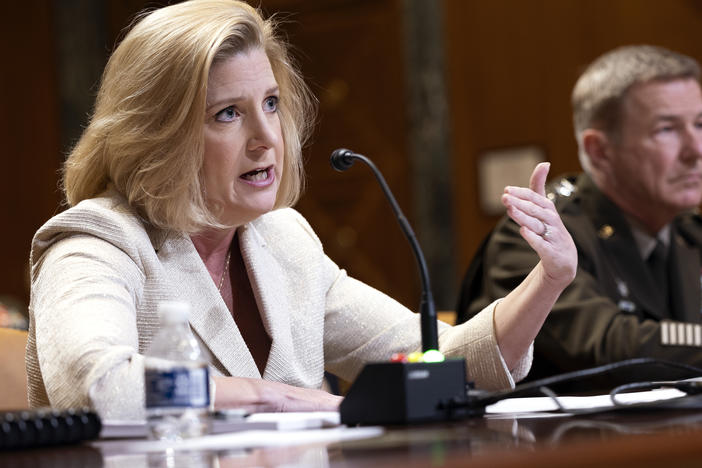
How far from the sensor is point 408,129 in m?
6.62

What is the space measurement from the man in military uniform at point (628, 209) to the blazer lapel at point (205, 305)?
1262 mm

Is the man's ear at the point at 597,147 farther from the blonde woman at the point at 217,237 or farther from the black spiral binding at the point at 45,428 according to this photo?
the black spiral binding at the point at 45,428

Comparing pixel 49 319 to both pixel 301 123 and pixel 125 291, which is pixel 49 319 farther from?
pixel 301 123

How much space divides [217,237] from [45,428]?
3.39ft

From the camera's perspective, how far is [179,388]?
1.32m

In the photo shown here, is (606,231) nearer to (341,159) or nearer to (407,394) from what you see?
(341,159)

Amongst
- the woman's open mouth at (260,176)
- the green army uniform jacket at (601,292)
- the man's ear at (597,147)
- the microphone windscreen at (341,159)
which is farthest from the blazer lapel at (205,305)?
the man's ear at (597,147)

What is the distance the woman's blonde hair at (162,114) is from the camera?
81.4 inches

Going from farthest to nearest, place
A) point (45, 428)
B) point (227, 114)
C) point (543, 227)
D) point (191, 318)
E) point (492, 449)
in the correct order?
point (227, 114), point (191, 318), point (543, 227), point (45, 428), point (492, 449)

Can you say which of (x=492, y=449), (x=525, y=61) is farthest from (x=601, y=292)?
(x=525, y=61)

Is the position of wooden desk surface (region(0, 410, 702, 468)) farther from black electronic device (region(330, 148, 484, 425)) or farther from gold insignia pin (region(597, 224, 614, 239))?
gold insignia pin (region(597, 224, 614, 239))

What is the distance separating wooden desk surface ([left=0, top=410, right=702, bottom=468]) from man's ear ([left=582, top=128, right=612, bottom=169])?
2.21 metres

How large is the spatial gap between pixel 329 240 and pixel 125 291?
526 centimetres

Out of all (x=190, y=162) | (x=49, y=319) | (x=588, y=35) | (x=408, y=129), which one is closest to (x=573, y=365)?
(x=190, y=162)
